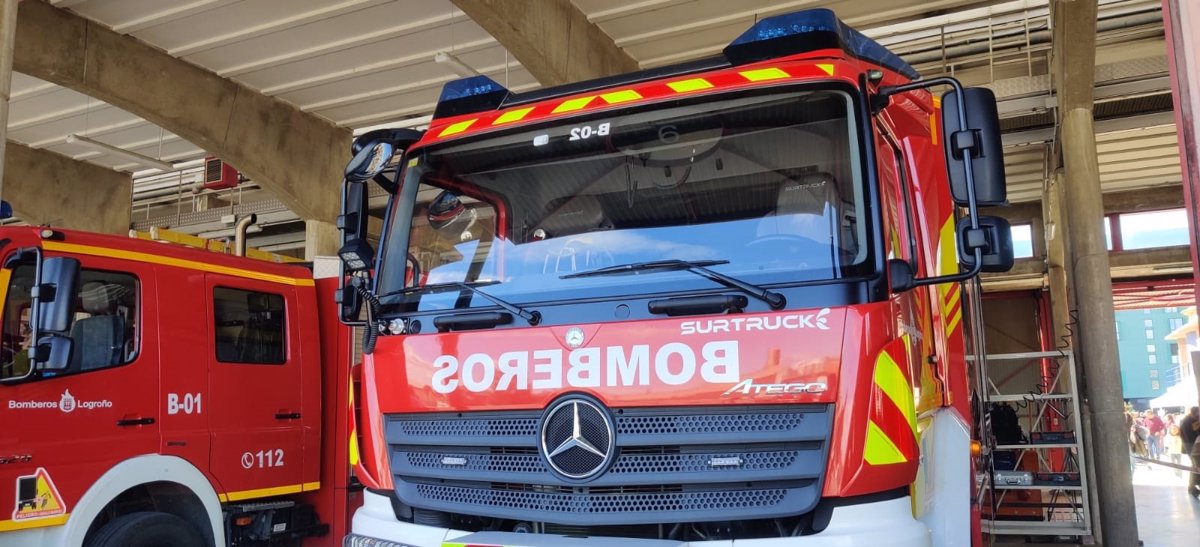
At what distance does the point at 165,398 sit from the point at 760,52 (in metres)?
3.89

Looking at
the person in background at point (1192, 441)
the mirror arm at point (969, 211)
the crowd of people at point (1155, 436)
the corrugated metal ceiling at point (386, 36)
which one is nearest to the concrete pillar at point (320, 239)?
the corrugated metal ceiling at point (386, 36)

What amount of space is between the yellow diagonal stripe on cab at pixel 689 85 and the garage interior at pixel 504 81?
565 cm

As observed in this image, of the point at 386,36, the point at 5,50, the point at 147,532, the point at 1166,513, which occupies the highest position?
the point at 386,36

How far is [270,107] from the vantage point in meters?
12.7

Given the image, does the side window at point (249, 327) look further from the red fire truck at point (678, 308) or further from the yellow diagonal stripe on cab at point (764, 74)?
the yellow diagonal stripe on cab at point (764, 74)

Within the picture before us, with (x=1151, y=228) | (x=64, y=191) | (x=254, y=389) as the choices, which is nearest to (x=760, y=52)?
(x=254, y=389)

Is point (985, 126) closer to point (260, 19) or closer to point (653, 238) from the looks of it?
point (653, 238)

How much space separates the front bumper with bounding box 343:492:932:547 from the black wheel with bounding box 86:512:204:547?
2.32 m

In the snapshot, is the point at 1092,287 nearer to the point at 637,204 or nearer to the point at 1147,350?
the point at 637,204

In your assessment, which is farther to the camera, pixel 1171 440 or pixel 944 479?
pixel 1171 440

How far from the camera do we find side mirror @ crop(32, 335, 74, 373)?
4.20 meters

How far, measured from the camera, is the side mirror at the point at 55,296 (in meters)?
4.10

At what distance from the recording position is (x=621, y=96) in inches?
128

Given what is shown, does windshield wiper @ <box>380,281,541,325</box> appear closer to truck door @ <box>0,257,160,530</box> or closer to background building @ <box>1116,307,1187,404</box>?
truck door @ <box>0,257,160,530</box>
